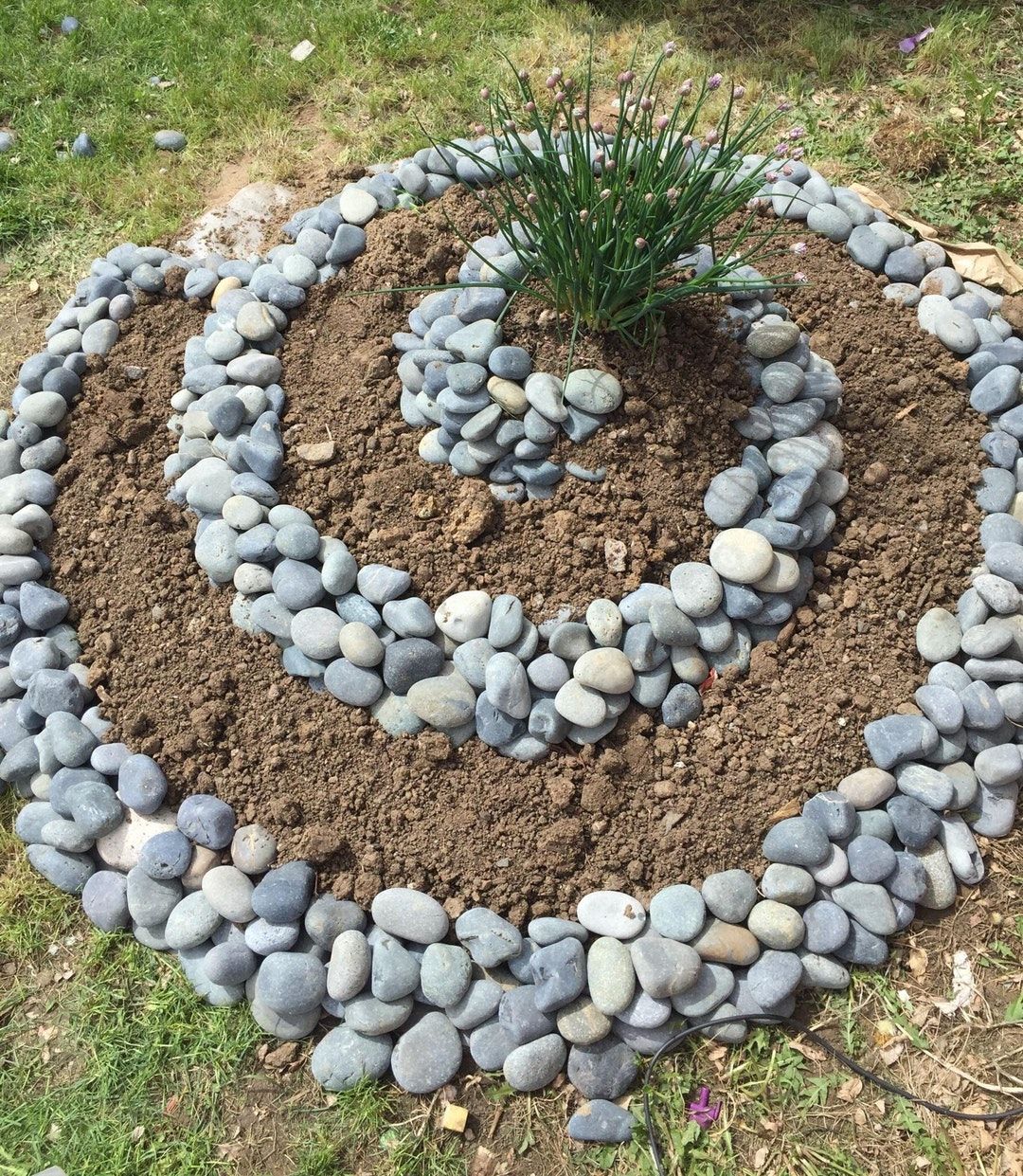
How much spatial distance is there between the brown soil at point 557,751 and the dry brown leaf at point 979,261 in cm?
40

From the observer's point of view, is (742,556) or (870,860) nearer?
(870,860)

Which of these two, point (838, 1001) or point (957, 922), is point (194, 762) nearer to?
point (838, 1001)

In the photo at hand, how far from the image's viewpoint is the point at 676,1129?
75.3 inches

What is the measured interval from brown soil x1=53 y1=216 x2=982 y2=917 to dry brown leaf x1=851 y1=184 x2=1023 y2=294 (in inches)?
15.9

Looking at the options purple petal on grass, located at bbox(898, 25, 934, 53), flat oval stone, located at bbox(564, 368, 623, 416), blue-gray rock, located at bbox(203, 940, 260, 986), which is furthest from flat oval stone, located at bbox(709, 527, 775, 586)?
purple petal on grass, located at bbox(898, 25, 934, 53)

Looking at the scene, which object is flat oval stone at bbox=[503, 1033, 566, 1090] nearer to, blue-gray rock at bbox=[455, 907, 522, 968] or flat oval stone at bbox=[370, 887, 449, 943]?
blue-gray rock at bbox=[455, 907, 522, 968]

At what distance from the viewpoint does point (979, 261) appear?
288 cm

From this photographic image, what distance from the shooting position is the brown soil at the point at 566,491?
90.5 inches

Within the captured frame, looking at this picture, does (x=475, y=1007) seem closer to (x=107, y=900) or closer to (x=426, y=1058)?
(x=426, y=1058)

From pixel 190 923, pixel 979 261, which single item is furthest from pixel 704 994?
pixel 979 261

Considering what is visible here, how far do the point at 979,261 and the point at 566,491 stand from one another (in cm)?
163

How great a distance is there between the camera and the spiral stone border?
1983mm

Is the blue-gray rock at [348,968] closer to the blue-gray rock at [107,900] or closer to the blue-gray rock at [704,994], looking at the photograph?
the blue-gray rock at [107,900]

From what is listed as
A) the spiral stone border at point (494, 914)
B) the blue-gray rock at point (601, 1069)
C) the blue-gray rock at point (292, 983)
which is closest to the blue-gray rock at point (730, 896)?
the spiral stone border at point (494, 914)
